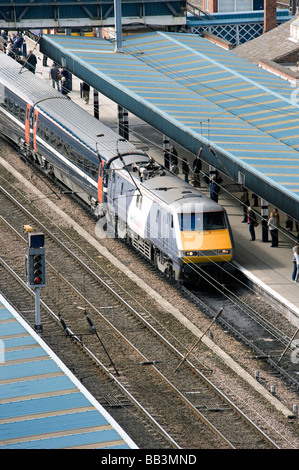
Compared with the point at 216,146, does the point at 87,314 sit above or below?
below

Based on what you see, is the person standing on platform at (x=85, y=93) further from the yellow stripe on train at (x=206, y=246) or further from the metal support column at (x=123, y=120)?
the yellow stripe on train at (x=206, y=246)

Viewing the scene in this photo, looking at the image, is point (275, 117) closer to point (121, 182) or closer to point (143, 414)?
point (121, 182)

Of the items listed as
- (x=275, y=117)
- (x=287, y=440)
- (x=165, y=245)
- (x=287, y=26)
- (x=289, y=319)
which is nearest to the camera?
(x=287, y=440)

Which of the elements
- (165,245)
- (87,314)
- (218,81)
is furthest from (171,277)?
(218,81)

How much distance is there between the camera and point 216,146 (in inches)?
1486

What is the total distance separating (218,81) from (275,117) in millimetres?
5857

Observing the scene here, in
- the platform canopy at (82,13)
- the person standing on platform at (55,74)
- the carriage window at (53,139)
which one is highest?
the platform canopy at (82,13)

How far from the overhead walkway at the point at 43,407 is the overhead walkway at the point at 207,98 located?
12.1 m

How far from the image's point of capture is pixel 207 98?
44.3m

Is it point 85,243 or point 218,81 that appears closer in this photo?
point 85,243

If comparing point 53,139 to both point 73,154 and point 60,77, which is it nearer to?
point 73,154

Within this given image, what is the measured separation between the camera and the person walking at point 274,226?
3797cm

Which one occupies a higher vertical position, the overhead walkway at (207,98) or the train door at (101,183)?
the overhead walkway at (207,98)

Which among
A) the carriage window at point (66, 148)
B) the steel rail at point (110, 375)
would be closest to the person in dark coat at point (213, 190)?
the carriage window at point (66, 148)
